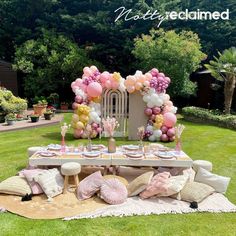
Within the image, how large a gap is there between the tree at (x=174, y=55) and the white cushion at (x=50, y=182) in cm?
1435

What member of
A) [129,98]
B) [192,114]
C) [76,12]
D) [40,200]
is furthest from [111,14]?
[40,200]

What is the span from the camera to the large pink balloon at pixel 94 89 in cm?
1131

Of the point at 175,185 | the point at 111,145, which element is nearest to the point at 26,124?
the point at 111,145

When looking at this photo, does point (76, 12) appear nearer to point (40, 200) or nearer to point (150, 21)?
point (150, 21)

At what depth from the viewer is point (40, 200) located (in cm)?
597

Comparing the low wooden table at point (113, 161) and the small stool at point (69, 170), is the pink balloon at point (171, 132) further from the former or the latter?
the small stool at point (69, 170)

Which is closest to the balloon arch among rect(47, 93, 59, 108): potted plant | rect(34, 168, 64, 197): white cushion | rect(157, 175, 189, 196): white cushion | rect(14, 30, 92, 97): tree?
rect(34, 168, 64, 197): white cushion

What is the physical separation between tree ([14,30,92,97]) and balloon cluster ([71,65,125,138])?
11264 mm

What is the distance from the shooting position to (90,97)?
11.7 metres

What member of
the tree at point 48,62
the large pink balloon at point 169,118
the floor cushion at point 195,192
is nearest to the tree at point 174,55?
the tree at point 48,62

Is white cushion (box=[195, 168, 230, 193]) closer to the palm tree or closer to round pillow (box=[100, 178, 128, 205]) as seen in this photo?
round pillow (box=[100, 178, 128, 205])

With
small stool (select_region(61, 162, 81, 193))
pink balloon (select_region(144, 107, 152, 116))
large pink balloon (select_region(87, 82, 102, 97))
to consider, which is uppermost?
large pink balloon (select_region(87, 82, 102, 97))

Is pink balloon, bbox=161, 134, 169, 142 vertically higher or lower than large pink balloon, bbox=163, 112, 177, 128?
lower

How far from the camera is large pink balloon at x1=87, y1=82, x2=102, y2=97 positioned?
1131cm
